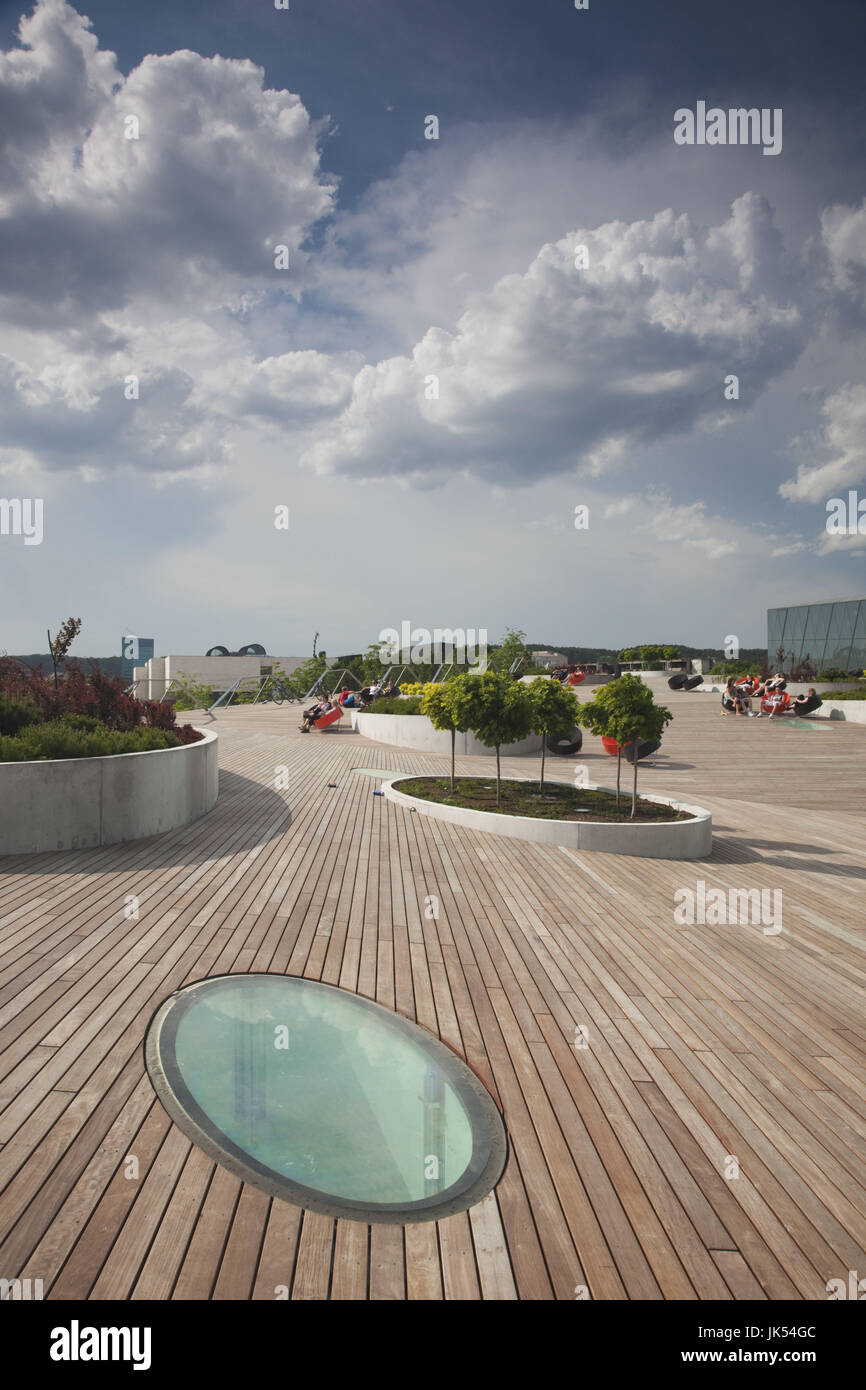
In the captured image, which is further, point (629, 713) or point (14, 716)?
point (629, 713)

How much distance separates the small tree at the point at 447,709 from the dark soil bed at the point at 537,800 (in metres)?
0.49

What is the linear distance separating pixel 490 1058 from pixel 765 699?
85.5 ft

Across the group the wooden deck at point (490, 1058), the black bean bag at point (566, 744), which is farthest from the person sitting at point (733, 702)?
the wooden deck at point (490, 1058)

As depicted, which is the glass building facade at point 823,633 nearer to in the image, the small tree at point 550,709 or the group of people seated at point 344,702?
the group of people seated at point 344,702

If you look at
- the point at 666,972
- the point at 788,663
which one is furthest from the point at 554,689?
the point at 788,663

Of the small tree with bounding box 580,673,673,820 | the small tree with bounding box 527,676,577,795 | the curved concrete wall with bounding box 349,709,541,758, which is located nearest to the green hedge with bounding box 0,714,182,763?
the small tree with bounding box 527,676,577,795

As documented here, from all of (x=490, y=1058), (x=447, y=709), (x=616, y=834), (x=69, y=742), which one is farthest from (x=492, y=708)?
(x=490, y=1058)

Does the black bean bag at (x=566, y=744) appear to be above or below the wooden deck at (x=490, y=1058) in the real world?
above

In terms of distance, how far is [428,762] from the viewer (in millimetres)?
16859

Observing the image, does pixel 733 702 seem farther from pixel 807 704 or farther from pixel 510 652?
pixel 510 652

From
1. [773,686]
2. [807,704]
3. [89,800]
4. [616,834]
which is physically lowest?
[616,834]

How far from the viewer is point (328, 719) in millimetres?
22469

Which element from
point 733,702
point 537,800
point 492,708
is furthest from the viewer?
point 733,702

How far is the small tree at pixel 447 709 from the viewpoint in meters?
11.1
